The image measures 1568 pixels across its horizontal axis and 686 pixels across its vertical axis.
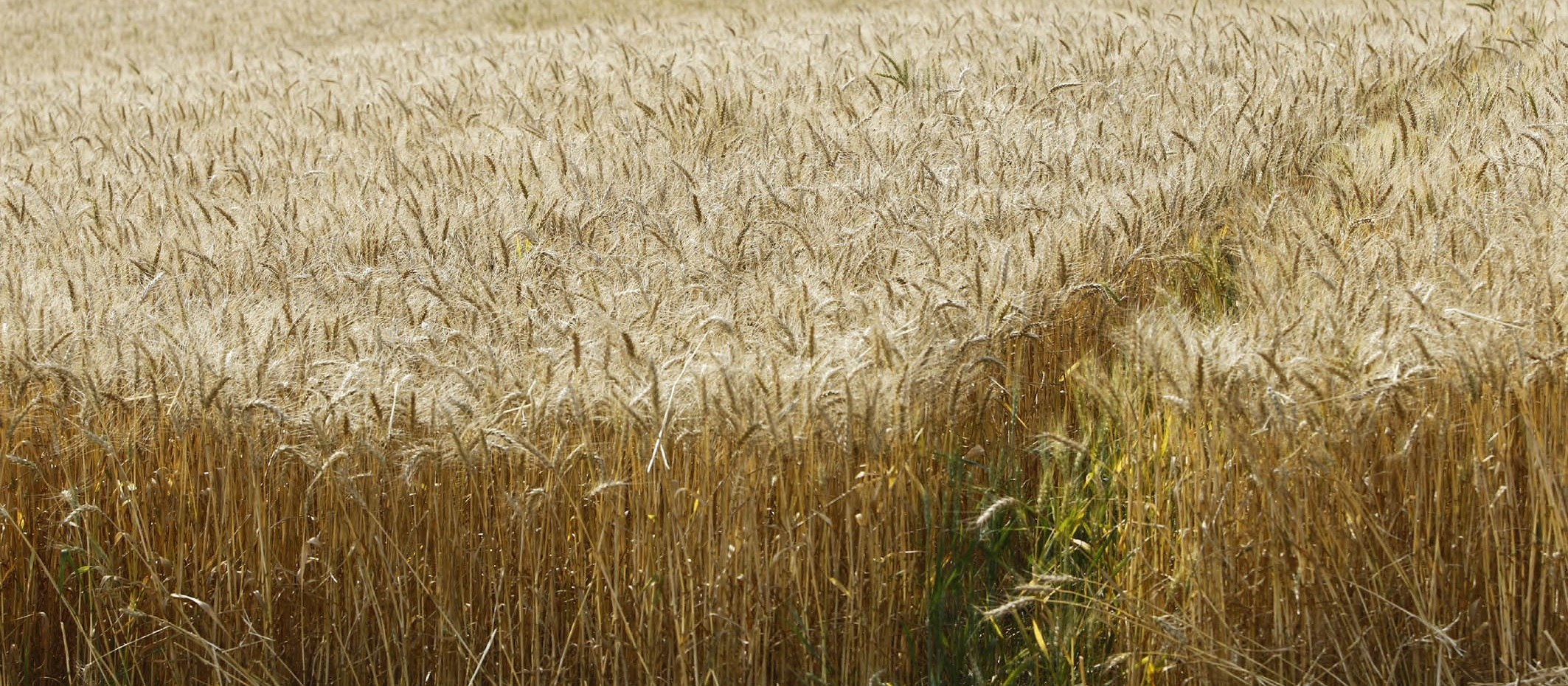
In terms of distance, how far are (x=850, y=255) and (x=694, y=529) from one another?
1.00 m

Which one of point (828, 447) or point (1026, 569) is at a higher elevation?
point (828, 447)

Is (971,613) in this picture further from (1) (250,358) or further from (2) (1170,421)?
(1) (250,358)

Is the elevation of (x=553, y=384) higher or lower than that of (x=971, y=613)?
higher

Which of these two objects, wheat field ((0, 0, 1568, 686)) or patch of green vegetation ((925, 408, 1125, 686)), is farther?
patch of green vegetation ((925, 408, 1125, 686))

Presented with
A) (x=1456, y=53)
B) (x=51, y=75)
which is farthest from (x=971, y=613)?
(x=51, y=75)

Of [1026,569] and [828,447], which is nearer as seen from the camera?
[828,447]

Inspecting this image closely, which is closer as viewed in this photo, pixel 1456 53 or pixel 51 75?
pixel 1456 53

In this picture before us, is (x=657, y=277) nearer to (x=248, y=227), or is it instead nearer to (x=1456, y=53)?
(x=248, y=227)

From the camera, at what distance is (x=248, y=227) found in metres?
3.47

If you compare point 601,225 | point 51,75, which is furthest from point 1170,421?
point 51,75

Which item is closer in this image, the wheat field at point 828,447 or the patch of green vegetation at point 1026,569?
the wheat field at point 828,447

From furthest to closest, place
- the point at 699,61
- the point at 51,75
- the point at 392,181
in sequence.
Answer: the point at 51,75, the point at 699,61, the point at 392,181

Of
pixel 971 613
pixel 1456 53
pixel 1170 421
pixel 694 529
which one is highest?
pixel 1456 53

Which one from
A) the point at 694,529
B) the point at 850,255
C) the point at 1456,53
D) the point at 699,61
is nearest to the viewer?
the point at 694,529
